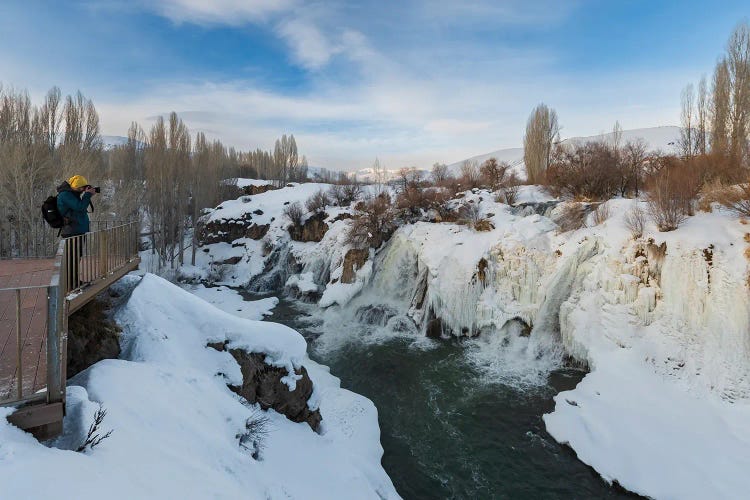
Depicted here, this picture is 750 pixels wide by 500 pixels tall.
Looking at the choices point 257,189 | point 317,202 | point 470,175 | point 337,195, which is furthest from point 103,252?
point 257,189

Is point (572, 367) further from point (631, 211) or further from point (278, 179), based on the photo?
point (278, 179)

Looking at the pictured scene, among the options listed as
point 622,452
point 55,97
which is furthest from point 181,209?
point 622,452

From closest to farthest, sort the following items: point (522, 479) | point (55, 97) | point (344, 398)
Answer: point (522, 479) → point (344, 398) → point (55, 97)

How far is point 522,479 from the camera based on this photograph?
712cm

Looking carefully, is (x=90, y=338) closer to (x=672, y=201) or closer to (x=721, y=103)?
(x=672, y=201)

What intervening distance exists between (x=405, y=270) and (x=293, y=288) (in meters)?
7.00

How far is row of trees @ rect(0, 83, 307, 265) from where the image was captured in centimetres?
1786

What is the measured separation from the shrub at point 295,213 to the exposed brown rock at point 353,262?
24.7 ft

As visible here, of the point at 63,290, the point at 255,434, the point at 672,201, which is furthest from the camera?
the point at 672,201

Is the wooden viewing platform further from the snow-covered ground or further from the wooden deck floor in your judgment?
the snow-covered ground

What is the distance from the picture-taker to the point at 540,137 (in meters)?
25.4

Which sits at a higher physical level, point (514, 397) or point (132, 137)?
point (132, 137)

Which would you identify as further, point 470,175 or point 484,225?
point 470,175

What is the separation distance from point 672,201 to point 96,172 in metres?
28.7
